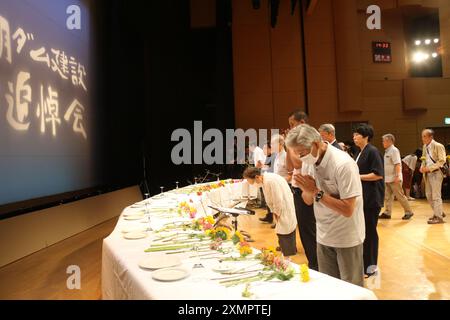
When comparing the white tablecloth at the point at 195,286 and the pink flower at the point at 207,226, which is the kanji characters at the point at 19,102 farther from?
the pink flower at the point at 207,226

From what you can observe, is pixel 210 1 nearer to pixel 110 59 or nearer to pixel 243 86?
pixel 243 86

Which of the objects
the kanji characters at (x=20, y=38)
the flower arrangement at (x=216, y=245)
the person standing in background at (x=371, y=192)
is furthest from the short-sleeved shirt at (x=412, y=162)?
the kanji characters at (x=20, y=38)

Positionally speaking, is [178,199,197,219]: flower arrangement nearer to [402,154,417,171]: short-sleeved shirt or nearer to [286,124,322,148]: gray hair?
[286,124,322,148]: gray hair

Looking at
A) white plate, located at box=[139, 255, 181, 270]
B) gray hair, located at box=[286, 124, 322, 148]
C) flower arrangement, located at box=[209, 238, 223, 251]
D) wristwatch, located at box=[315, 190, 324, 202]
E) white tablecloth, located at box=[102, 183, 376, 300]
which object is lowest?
white tablecloth, located at box=[102, 183, 376, 300]

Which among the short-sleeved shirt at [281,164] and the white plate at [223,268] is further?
the short-sleeved shirt at [281,164]

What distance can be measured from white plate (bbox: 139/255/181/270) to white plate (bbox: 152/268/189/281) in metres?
0.07

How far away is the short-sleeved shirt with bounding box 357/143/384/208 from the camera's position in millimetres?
2824

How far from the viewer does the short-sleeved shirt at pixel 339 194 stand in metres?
1.66

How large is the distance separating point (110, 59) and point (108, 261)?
5729 millimetres

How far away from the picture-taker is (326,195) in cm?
170

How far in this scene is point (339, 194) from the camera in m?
1.74

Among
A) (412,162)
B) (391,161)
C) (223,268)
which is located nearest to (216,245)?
(223,268)

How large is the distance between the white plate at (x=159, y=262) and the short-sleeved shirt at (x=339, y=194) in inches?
32.4

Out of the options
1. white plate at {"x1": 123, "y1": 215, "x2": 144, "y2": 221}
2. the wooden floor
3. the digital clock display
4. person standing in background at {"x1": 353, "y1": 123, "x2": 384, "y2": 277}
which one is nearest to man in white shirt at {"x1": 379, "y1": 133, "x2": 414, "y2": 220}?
the wooden floor
